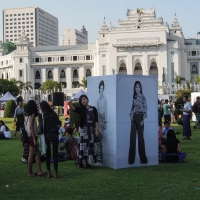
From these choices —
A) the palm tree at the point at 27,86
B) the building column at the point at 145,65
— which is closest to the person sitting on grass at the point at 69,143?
the palm tree at the point at 27,86

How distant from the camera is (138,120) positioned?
31.2ft

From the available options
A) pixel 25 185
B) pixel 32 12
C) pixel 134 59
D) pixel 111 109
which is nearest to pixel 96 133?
pixel 111 109

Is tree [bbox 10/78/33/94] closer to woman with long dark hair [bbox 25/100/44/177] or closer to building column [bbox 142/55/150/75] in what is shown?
building column [bbox 142/55/150/75]

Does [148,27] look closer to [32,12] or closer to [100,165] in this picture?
[100,165]

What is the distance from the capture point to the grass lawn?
6793 mm

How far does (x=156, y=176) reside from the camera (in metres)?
8.29

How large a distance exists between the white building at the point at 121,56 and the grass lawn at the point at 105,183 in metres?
68.5

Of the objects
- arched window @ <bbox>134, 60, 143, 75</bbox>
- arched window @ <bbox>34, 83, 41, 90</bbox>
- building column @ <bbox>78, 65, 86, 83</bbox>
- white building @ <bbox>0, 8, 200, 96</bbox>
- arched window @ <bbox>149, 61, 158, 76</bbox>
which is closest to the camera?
white building @ <bbox>0, 8, 200, 96</bbox>

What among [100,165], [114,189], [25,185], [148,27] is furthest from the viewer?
[148,27]

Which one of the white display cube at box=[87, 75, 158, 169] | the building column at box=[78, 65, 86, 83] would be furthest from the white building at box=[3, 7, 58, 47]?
the white display cube at box=[87, 75, 158, 169]

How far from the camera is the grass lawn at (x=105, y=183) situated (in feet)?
22.3

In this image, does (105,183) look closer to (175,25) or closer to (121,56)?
(121,56)

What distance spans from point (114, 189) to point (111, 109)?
8.13 feet

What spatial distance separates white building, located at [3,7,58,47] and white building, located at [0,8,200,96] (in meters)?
68.4
